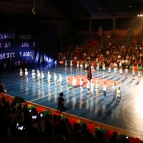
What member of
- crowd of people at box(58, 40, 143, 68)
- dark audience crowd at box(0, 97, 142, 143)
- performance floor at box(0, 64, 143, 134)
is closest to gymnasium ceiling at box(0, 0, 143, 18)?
crowd of people at box(58, 40, 143, 68)

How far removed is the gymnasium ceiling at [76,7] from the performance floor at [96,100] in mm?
12490

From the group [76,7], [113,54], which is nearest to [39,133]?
[113,54]

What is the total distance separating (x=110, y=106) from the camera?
535 inches

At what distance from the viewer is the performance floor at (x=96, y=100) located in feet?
37.5

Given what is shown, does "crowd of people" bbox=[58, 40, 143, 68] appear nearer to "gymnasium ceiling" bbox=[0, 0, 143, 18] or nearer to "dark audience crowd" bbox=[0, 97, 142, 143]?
"gymnasium ceiling" bbox=[0, 0, 143, 18]

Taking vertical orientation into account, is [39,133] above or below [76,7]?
below

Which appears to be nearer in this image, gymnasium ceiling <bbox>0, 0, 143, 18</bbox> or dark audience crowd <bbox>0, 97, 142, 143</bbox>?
dark audience crowd <bbox>0, 97, 142, 143</bbox>

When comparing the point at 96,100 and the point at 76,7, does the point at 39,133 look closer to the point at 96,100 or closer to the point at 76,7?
the point at 96,100

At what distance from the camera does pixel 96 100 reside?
48.7ft

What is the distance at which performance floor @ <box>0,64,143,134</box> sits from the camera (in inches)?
450

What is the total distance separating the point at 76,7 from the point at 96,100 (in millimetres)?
23947

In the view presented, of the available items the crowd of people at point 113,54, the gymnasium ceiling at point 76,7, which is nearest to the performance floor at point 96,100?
the crowd of people at point 113,54

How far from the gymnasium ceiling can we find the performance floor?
492 inches

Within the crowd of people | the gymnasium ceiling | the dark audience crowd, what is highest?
the gymnasium ceiling
